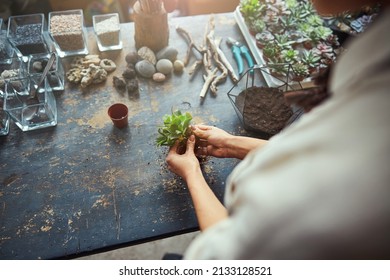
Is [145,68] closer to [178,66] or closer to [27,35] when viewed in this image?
[178,66]

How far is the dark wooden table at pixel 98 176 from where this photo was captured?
96 cm

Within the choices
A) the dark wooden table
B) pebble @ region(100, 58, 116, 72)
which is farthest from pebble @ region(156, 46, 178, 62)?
pebble @ region(100, 58, 116, 72)

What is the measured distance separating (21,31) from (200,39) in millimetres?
801

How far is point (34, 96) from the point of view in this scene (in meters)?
1.23

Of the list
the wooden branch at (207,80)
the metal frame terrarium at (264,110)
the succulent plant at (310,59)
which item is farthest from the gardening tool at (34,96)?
the succulent plant at (310,59)

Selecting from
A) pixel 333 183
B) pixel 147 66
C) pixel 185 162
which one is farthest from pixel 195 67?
pixel 333 183

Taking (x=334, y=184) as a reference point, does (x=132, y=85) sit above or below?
below

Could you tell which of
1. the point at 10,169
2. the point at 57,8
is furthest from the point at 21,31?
the point at 57,8

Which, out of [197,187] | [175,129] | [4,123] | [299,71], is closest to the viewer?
[197,187]

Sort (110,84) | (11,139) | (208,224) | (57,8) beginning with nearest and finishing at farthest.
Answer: (208,224)
(11,139)
(110,84)
(57,8)

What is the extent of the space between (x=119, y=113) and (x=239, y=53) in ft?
2.05

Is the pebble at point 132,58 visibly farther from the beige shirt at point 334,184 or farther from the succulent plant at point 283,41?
the beige shirt at point 334,184

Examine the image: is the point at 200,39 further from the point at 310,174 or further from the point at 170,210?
the point at 310,174

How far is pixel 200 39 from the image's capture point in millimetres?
1521
